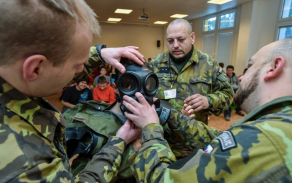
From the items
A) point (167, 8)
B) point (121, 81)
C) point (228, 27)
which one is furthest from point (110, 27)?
point (121, 81)

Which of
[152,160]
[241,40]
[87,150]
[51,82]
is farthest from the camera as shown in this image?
[241,40]

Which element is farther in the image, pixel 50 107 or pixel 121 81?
pixel 121 81

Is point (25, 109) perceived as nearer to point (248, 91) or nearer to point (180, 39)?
point (248, 91)

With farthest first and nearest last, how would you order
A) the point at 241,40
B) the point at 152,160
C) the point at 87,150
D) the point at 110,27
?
1. the point at 110,27
2. the point at 241,40
3. the point at 87,150
4. the point at 152,160

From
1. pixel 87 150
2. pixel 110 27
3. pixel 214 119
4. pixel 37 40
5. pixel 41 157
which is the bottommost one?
pixel 214 119

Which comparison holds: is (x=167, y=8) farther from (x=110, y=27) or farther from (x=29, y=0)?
(x=29, y=0)

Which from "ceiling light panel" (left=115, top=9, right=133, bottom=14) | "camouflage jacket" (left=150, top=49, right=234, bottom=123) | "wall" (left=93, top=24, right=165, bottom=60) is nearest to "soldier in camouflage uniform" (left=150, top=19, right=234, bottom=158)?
"camouflage jacket" (left=150, top=49, right=234, bottom=123)

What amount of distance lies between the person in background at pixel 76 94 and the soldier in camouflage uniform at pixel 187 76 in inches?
69.3

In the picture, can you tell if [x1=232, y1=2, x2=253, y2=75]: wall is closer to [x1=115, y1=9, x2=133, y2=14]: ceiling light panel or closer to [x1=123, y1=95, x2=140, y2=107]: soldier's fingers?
[x1=115, y1=9, x2=133, y2=14]: ceiling light panel

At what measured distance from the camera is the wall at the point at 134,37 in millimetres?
11016

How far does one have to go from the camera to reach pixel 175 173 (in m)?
0.61

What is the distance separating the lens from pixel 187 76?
70.5 inches

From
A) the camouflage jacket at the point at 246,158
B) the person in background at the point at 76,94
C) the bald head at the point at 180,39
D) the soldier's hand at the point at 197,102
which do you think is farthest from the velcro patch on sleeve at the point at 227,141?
the person in background at the point at 76,94

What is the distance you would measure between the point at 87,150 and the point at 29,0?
2.16 feet
